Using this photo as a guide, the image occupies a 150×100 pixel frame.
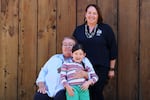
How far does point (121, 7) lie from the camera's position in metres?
5.71

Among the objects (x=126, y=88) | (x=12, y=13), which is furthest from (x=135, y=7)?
(x=12, y=13)

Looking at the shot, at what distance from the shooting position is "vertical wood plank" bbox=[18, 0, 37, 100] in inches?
236

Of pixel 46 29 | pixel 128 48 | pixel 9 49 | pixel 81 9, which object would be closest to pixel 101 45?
pixel 128 48

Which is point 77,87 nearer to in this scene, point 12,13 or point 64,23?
point 64,23

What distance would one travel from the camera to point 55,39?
19.5ft

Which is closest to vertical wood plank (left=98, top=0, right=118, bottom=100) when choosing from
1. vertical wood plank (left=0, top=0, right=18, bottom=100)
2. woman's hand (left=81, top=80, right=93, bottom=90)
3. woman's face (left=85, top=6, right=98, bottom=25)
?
woman's face (left=85, top=6, right=98, bottom=25)

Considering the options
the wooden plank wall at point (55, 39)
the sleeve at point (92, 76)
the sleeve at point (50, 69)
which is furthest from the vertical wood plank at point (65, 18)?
the sleeve at point (92, 76)

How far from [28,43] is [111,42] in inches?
45.8

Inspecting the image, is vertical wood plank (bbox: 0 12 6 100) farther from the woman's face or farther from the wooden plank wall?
the woman's face

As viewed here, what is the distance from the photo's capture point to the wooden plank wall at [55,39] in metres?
5.68

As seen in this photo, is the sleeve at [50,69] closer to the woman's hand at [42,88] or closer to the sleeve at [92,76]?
the woman's hand at [42,88]

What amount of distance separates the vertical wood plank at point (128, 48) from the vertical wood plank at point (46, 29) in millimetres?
800

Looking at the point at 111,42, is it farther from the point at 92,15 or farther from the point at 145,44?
the point at 145,44

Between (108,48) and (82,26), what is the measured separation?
0.38 meters
